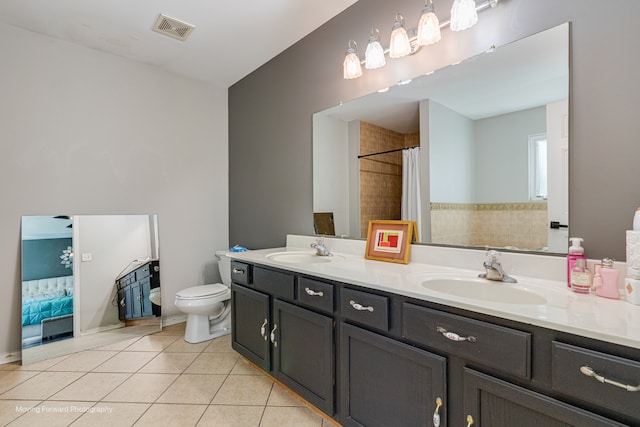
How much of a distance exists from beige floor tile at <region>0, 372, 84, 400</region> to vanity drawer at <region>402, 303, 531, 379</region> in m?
2.27

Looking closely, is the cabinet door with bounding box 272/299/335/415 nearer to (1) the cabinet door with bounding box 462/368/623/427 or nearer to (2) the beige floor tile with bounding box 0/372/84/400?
(1) the cabinet door with bounding box 462/368/623/427

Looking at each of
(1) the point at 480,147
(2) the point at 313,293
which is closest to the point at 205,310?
(2) the point at 313,293

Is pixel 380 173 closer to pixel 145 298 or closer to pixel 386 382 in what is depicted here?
pixel 386 382

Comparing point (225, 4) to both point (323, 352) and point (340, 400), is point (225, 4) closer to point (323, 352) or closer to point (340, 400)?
point (323, 352)

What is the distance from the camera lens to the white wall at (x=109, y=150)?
7.52ft

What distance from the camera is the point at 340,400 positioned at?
1.43m

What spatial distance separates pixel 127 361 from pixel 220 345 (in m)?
0.68

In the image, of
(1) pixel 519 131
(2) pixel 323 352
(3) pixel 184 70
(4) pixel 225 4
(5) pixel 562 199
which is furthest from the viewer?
(3) pixel 184 70

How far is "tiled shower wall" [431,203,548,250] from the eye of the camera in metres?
1.34

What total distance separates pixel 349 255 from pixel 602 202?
1326mm

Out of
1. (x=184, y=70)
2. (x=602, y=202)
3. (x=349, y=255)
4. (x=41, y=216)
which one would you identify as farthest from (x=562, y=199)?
(x=41, y=216)

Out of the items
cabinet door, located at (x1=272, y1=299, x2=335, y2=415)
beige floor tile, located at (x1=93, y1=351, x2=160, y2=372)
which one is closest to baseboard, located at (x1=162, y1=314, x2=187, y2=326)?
beige floor tile, located at (x1=93, y1=351, x2=160, y2=372)

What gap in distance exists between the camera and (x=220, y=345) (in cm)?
256

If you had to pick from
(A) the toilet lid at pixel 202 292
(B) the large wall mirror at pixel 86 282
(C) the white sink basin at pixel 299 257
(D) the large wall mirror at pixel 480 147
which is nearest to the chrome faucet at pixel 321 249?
(C) the white sink basin at pixel 299 257
